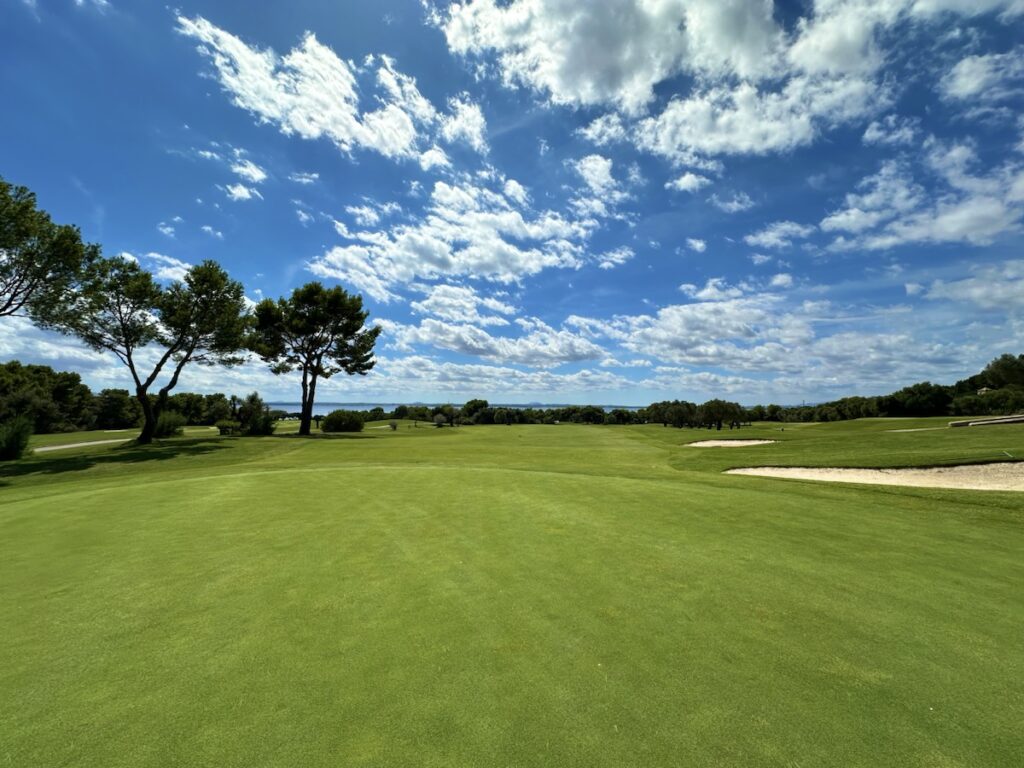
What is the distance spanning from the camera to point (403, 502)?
10.6m

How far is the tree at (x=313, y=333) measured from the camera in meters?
40.7

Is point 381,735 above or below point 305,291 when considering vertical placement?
below

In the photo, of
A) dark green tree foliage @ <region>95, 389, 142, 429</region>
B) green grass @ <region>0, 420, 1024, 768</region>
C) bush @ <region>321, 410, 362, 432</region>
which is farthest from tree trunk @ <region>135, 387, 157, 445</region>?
dark green tree foliage @ <region>95, 389, 142, 429</region>

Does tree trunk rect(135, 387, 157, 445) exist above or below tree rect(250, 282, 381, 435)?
below

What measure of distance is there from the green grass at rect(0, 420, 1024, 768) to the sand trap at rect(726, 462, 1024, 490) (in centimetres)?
719

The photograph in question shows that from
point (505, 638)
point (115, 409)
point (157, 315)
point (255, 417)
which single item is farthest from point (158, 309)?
point (115, 409)

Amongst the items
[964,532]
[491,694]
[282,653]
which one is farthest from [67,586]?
[964,532]

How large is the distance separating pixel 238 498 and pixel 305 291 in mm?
34104

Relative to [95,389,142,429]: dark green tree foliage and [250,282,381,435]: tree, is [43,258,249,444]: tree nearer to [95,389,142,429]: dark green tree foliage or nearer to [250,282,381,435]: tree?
[250,282,381,435]: tree

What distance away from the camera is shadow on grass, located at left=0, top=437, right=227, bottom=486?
18984 mm

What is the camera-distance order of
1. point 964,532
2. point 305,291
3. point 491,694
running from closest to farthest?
point 491,694 → point 964,532 → point 305,291

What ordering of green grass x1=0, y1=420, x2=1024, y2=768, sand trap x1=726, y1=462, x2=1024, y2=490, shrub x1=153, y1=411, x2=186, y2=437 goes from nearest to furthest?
1. green grass x1=0, y1=420, x2=1024, y2=768
2. sand trap x1=726, y1=462, x2=1024, y2=490
3. shrub x1=153, y1=411, x2=186, y2=437

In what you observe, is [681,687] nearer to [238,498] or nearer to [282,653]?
[282,653]

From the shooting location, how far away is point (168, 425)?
113 feet
